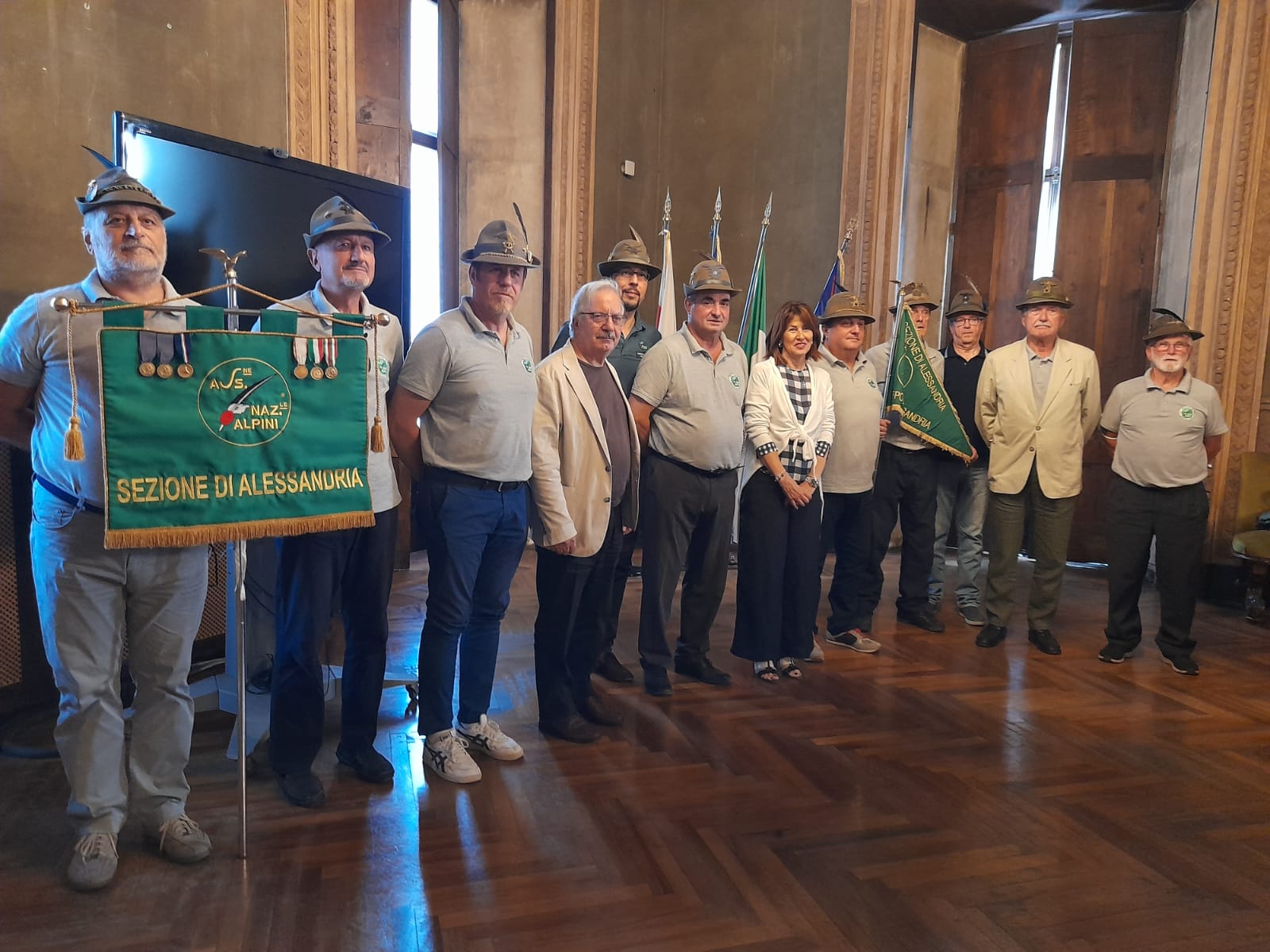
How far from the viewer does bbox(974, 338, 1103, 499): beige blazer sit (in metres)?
4.26

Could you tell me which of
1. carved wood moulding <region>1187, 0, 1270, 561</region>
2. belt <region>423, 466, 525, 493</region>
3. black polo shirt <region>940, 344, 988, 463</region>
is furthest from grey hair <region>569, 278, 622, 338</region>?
carved wood moulding <region>1187, 0, 1270, 561</region>

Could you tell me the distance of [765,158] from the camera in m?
6.79

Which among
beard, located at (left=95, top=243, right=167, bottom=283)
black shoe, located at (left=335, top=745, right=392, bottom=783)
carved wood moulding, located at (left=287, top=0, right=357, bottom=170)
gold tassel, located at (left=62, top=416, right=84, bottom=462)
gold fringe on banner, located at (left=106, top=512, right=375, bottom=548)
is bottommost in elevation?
black shoe, located at (left=335, top=745, right=392, bottom=783)

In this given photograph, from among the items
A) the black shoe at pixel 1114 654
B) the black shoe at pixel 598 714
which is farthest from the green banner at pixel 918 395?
the black shoe at pixel 598 714

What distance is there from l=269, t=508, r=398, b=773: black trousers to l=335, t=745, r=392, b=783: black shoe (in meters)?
0.06

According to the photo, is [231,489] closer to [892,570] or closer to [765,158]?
[892,570]

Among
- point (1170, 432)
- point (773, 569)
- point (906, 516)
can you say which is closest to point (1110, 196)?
point (1170, 432)

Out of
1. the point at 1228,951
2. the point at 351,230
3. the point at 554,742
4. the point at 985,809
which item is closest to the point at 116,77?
the point at 351,230

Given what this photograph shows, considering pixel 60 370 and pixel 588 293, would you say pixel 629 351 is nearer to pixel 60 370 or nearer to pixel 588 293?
pixel 588 293

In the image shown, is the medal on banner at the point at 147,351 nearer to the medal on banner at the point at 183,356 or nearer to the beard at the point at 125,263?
the medal on banner at the point at 183,356

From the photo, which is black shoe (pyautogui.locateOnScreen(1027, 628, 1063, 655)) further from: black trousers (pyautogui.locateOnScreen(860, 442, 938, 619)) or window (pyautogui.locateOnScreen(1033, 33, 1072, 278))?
window (pyautogui.locateOnScreen(1033, 33, 1072, 278))

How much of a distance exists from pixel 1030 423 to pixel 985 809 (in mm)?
2211

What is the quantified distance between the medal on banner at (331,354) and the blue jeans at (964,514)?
3.49 meters

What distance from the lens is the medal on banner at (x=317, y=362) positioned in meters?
2.27
